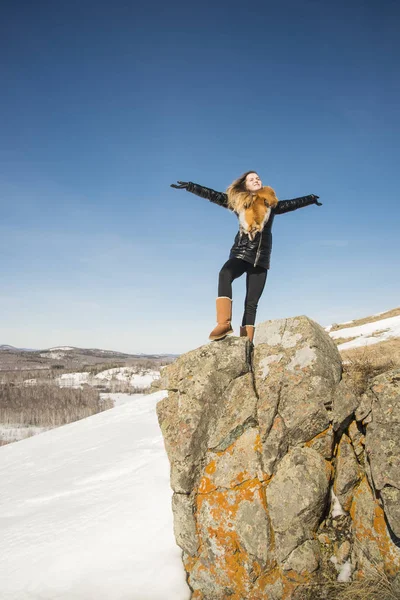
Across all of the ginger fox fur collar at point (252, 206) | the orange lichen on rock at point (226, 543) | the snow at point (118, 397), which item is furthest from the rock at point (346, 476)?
the snow at point (118, 397)

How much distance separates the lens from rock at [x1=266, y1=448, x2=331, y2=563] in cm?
341

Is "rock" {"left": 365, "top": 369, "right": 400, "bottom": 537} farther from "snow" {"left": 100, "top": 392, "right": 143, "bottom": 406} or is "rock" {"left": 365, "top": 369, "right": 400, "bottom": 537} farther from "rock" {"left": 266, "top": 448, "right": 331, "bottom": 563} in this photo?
"snow" {"left": 100, "top": 392, "right": 143, "bottom": 406}

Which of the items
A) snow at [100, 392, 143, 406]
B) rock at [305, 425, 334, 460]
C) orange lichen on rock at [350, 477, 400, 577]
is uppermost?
rock at [305, 425, 334, 460]

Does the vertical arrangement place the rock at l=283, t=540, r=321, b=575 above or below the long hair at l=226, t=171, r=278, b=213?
below

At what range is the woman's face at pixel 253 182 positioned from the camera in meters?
4.89

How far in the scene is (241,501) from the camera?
3.62m

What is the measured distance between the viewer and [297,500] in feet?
11.3

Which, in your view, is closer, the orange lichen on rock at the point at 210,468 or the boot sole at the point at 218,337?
the orange lichen on rock at the point at 210,468

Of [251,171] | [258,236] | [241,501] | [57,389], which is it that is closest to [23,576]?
[241,501]

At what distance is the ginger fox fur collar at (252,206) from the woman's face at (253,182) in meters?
0.06

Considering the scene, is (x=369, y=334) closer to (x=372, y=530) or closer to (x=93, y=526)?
(x=372, y=530)

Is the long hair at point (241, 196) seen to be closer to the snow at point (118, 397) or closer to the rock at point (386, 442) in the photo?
the rock at point (386, 442)

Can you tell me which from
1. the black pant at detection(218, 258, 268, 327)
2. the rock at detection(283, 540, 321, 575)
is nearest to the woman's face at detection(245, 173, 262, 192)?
the black pant at detection(218, 258, 268, 327)

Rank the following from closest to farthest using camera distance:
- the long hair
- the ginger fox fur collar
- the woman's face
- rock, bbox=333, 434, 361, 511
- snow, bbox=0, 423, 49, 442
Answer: rock, bbox=333, 434, 361, 511 → the ginger fox fur collar → the long hair → the woman's face → snow, bbox=0, 423, 49, 442
